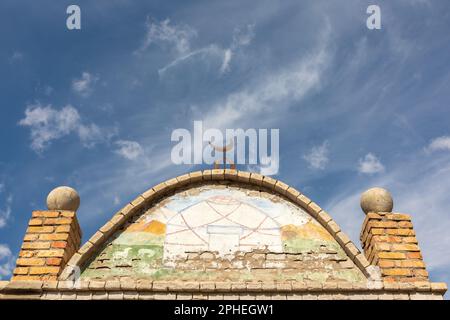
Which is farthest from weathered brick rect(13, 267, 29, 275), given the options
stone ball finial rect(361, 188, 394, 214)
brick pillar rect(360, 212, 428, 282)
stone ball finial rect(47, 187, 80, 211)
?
stone ball finial rect(361, 188, 394, 214)

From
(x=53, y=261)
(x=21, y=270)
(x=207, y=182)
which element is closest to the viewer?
(x=21, y=270)

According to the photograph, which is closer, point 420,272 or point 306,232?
point 420,272

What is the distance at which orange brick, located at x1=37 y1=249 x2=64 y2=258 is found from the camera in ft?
21.7

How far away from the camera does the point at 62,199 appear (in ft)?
23.5

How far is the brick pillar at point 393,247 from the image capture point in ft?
21.7

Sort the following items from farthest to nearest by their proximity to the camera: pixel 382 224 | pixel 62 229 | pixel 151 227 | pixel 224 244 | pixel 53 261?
pixel 151 227 → pixel 382 224 → pixel 224 244 → pixel 62 229 → pixel 53 261

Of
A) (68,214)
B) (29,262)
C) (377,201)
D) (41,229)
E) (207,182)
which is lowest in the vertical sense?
(29,262)

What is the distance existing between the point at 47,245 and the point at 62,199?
0.68 metres

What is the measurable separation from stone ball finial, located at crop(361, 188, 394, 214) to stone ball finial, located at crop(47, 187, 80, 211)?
3.83 meters

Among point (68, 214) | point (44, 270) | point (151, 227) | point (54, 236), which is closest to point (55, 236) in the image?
point (54, 236)

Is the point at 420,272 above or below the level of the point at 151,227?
below

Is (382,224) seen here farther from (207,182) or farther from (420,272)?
(207,182)

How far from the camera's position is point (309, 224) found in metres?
7.39
